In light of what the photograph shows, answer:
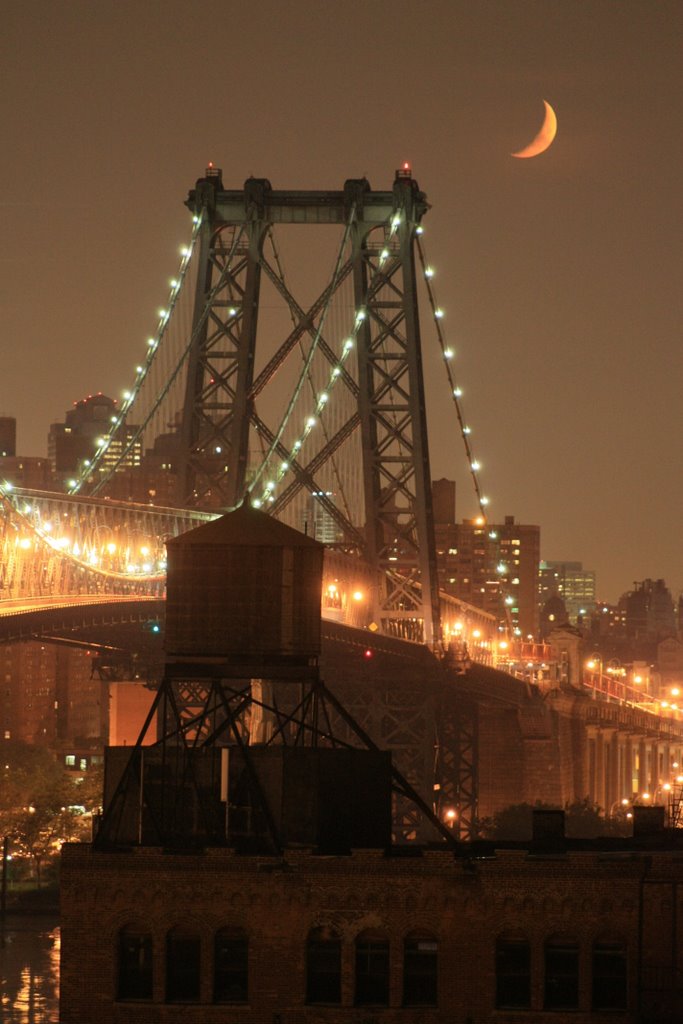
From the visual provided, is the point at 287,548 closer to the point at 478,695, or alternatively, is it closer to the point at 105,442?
the point at 105,442

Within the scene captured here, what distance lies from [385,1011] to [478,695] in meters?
78.7

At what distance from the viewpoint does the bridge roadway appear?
82.8 m

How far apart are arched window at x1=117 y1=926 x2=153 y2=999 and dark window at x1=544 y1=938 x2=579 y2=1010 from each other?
6.16m

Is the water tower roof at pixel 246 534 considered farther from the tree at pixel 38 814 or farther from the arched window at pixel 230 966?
the tree at pixel 38 814

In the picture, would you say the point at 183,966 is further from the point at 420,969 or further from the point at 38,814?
the point at 38,814

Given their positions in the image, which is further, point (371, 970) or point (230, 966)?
point (230, 966)

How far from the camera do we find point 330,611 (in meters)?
100

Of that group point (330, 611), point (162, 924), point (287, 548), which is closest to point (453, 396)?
point (330, 611)

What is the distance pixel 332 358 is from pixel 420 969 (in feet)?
209

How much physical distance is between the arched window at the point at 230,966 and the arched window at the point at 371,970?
1.73m

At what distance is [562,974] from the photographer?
40.2 meters

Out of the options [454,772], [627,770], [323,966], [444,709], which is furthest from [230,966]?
[627,770]

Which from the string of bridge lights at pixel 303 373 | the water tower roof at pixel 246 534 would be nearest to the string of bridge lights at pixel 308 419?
the string of bridge lights at pixel 303 373

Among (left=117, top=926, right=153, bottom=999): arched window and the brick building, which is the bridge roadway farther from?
the brick building
